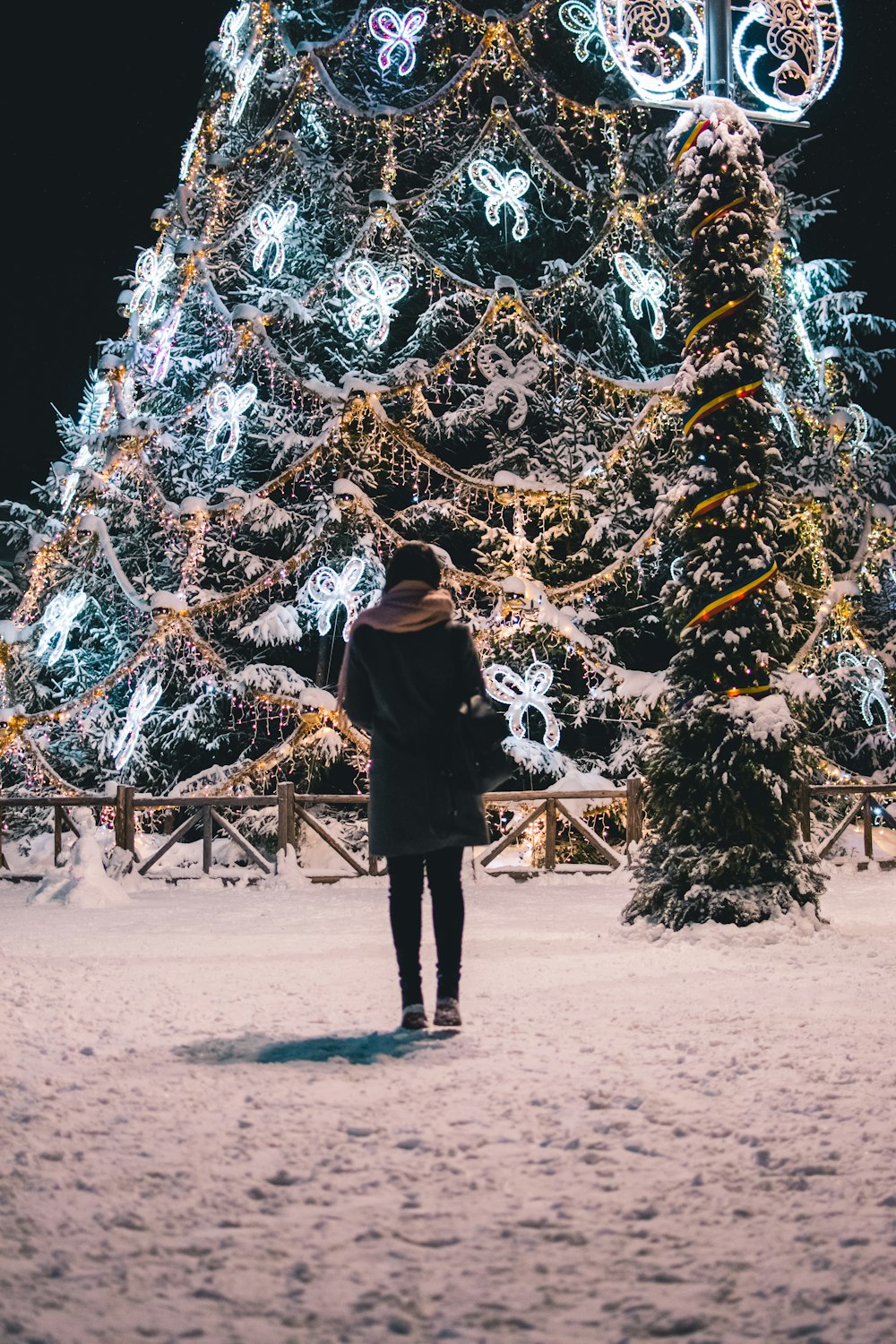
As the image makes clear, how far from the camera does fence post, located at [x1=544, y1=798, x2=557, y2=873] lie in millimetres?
15508

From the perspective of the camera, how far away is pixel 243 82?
780 inches

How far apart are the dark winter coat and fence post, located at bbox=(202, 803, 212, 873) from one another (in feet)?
31.6

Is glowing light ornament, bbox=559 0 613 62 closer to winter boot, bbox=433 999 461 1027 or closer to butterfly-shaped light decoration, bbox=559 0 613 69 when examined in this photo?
butterfly-shaped light decoration, bbox=559 0 613 69

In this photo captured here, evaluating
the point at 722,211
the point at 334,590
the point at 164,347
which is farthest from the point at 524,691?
the point at 722,211

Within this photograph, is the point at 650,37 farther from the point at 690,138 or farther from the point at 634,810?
the point at 634,810

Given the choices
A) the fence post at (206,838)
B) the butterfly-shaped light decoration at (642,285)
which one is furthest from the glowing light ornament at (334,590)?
the butterfly-shaped light decoration at (642,285)

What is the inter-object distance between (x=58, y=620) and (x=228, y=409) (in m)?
4.07

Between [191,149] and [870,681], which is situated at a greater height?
[191,149]

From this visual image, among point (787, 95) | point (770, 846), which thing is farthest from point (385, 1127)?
point (787, 95)

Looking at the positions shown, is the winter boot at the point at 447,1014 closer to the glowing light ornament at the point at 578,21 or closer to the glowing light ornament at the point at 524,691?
the glowing light ornament at the point at 524,691

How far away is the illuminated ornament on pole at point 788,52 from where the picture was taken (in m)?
10.4

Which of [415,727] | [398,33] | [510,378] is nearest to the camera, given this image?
[415,727]

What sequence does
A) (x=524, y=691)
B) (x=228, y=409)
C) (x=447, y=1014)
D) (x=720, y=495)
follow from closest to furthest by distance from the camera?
(x=447, y=1014) → (x=720, y=495) → (x=524, y=691) → (x=228, y=409)

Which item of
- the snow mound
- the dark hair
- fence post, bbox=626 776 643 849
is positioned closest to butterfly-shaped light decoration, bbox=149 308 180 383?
the snow mound
